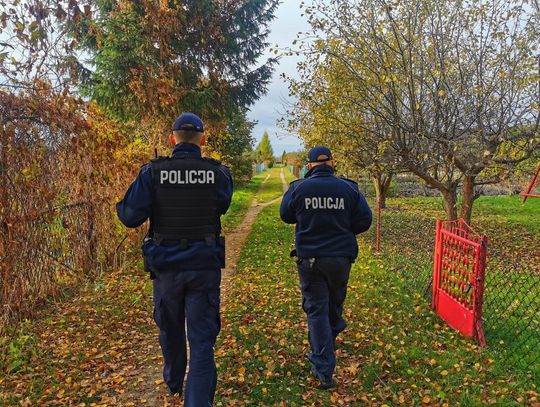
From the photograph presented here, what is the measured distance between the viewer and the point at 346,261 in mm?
4109

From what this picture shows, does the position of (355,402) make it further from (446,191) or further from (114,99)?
(114,99)

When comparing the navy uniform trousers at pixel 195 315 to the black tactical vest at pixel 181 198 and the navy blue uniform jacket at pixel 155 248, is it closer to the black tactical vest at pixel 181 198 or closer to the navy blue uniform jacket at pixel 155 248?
the navy blue uniform jacket at pixel 155 248

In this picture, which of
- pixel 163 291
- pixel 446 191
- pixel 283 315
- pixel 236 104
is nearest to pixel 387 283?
pixel 283 315

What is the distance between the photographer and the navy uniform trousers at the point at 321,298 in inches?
160

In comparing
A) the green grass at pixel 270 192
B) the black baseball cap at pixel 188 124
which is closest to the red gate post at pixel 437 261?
the black baseball cap at pixel 188 124

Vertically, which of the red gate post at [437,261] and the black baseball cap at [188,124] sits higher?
the black baseball cap at [188,124]

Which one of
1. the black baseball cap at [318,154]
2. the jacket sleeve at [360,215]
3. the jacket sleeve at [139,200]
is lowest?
the jacket sleeve at [360,215]

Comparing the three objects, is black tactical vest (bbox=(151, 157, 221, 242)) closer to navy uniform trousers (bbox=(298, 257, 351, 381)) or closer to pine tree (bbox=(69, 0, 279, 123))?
navy uniform trousers (bbox=(298, 257, 351, 381))

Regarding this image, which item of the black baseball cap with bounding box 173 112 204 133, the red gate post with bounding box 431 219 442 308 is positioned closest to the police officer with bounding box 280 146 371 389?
Result: the black baseball cap with bounding box 173 112 204 133

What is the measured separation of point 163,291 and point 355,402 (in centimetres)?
199

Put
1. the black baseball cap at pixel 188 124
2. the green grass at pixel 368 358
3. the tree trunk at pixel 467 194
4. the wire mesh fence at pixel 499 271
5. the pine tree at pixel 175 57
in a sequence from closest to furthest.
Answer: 1. the black baseball cap at pixel 188 124
2. the green grass at pixel 368 358
3. the wire mesh fence at pixel 499 271
4. the tree trunk at pixel 467 194
5. the pine tree at pixel 175 57

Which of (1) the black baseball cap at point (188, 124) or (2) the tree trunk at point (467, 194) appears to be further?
(2) the tree trunk at point (467, 194)

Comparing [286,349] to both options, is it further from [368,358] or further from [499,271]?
[499,271]

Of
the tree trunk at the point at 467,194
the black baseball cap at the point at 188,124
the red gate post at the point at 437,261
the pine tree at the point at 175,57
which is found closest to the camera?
the black baseball cap at the point at 188,124
